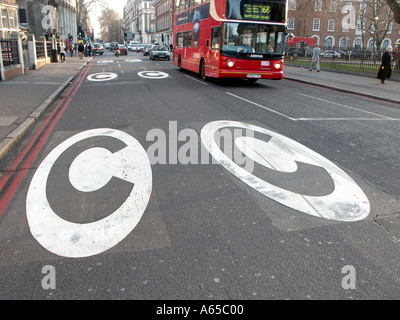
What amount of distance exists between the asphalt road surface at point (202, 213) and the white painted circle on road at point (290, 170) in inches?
1.1

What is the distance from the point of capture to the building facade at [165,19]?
295 ft

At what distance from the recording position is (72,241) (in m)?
3.20

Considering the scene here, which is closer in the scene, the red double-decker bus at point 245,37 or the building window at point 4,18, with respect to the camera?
the red double-decker bus at point 245,37

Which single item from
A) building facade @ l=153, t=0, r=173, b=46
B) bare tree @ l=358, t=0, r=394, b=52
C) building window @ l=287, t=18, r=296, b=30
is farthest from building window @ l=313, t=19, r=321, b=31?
building facade @ l=153, t=0, r=173, b=46

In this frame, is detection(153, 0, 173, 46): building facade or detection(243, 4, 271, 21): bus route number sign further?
detection(153, 0, 173, 46): building facade

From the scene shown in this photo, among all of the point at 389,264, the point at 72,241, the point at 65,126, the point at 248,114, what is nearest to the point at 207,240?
the point at 72,241

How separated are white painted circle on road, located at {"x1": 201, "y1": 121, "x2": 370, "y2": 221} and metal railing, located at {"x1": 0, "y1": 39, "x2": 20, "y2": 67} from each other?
1369cm

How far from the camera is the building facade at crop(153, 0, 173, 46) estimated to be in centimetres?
9000

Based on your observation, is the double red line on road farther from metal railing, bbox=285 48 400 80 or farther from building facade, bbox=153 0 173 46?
building facade, bbox=153 0 173 46

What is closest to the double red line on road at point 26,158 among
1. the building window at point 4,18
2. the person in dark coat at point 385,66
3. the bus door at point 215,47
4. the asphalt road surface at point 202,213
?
the asphalt road surface at point 202,213

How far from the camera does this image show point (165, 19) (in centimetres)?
9519

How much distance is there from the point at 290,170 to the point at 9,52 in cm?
1725

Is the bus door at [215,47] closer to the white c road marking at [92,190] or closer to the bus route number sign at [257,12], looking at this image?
the bus route number sign at [257,12]

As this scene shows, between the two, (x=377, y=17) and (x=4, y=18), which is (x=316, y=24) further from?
(x=4, y=18)
